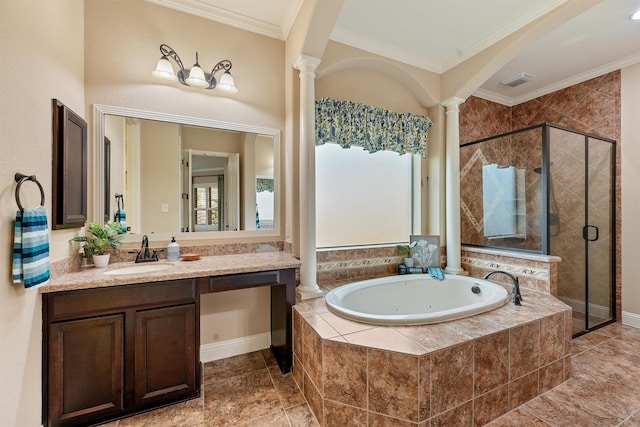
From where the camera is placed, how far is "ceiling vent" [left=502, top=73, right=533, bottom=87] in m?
3.01

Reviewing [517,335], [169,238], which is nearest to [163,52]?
[169,238]

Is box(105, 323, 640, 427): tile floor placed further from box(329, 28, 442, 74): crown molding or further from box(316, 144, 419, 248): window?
box(329, 28, 442, 74): crown molding

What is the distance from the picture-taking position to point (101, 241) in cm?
174

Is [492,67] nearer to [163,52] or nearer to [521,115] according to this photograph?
[521,115]

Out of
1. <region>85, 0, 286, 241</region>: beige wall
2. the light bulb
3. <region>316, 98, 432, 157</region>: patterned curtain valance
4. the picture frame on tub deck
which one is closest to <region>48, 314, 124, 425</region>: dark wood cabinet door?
<region>85, 0, 286, 241</region>: beige wall

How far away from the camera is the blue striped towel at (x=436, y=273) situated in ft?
8.23

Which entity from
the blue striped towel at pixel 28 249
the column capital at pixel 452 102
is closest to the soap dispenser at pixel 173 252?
the blue striped towel at pixel 28 249

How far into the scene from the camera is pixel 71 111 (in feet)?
5.21

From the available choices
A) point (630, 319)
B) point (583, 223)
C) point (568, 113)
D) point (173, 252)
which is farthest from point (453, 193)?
point (173, 252)

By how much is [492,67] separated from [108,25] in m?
3.18

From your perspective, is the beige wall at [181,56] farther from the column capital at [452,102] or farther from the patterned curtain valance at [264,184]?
the column capital at [452,102]

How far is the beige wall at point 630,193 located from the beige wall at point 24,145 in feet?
15.7

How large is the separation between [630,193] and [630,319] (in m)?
1.29

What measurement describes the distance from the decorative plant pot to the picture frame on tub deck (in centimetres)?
262
